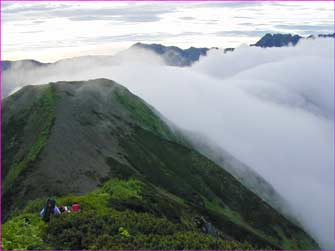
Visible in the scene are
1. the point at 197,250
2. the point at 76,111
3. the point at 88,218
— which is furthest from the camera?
the point at 76,111

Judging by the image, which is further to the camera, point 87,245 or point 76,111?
point 76,111

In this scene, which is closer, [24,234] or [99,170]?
[24,234]

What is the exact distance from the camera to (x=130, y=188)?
277ft

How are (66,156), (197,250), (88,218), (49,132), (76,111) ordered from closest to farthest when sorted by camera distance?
(197,250)
(88,218)
(66,156)
(49,132)
(76,111)

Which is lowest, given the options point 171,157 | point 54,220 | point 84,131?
point 171,157

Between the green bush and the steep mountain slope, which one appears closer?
the green bush

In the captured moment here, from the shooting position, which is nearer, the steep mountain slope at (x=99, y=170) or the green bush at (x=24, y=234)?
the green bush at (x=24, y=234)

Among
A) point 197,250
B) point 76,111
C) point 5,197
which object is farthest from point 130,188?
point 76,111

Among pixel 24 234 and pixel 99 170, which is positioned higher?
pixel 24 234

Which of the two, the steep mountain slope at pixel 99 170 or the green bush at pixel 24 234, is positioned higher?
the green bush at pixel 24 234

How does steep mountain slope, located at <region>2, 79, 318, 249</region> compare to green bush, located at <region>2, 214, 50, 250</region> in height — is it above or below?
below

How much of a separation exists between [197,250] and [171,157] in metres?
166

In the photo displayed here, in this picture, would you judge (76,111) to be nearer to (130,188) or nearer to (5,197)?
(5,197)

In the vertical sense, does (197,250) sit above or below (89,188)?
above
